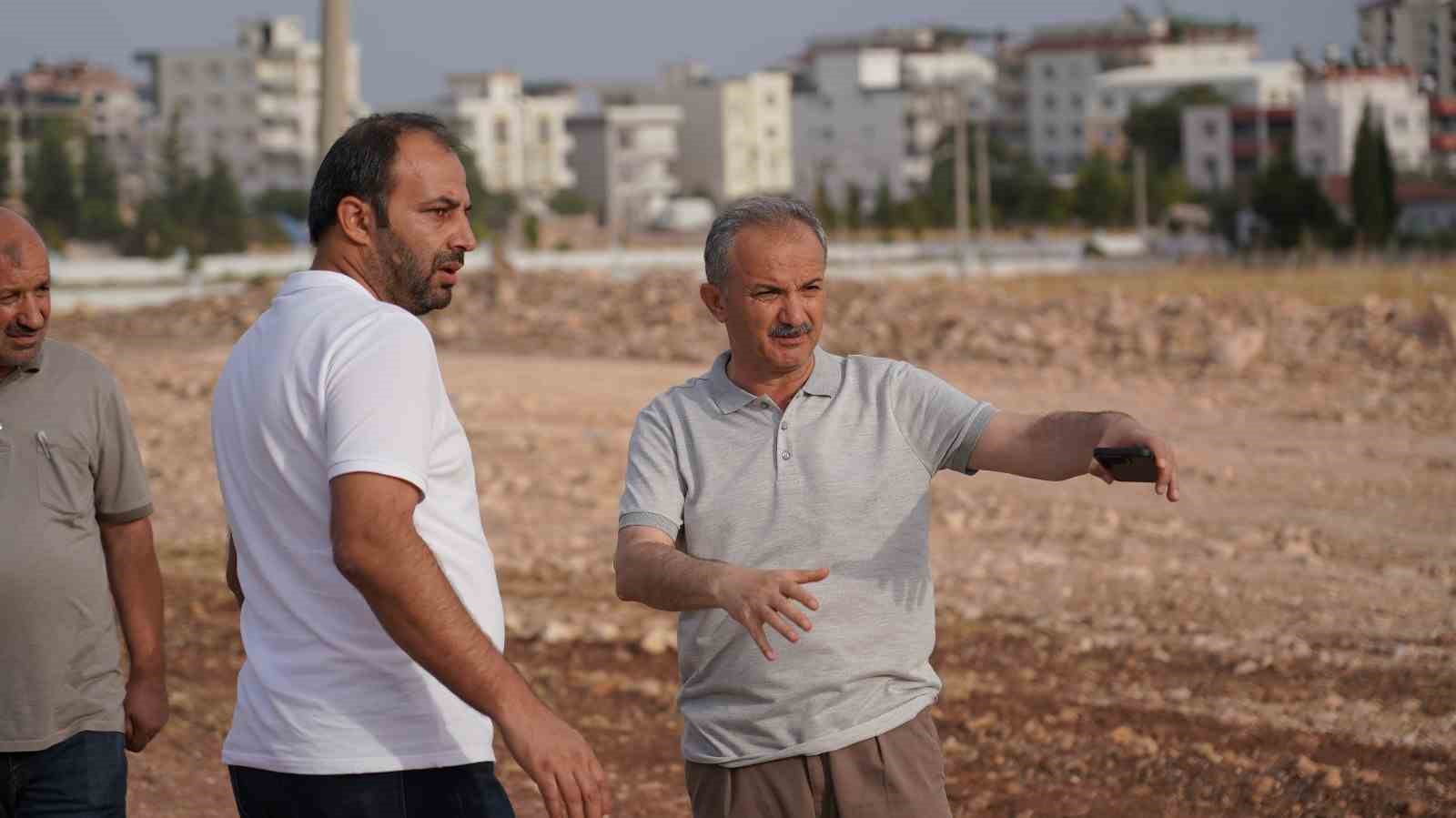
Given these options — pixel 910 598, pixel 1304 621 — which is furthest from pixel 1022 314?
pixel 910 598

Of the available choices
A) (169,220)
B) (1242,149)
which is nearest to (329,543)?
(169,220)

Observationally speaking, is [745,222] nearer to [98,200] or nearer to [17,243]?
[17,243]

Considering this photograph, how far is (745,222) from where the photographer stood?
3281 mm

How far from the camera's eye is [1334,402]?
15.8 m

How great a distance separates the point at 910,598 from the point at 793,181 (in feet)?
348

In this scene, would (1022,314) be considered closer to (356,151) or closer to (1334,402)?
(1334,402)

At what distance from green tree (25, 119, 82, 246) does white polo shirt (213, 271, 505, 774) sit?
5980 cm

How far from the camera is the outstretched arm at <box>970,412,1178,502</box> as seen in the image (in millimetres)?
3043

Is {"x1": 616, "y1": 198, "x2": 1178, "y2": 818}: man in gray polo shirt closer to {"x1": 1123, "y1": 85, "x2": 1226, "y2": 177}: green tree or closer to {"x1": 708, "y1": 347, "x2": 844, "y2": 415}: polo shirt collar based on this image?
{"x1": 708, "y1": 347, "x2": 844, "y2": 415}: polo shirt collar

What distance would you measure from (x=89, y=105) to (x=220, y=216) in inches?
1513

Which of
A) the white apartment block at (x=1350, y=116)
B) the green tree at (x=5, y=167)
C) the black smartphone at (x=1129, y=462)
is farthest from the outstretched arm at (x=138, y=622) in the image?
the white apartment block at (x=1350, y=116)

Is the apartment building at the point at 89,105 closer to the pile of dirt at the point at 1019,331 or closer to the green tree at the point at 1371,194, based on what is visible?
the green tree at the point at 1371,194

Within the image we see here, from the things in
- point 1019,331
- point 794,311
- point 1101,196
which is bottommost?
point 1019,331

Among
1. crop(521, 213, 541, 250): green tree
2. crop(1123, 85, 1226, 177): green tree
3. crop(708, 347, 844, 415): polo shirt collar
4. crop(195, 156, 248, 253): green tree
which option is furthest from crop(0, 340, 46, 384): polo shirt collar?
crop(1123, 85, 1226, 177): green tree
